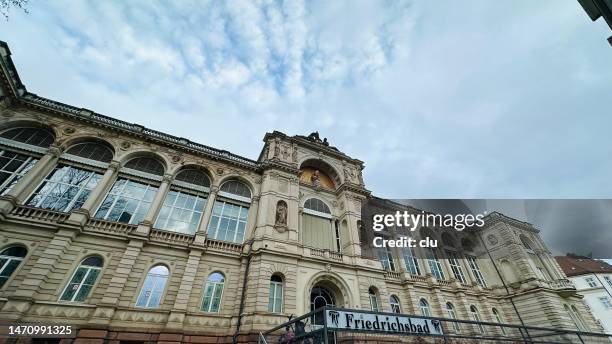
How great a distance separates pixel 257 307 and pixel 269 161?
36.0 ft

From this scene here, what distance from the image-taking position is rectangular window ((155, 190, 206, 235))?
1547 centimetres

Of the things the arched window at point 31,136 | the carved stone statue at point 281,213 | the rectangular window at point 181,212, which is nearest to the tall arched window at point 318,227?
the carved stone statue at point 281,213

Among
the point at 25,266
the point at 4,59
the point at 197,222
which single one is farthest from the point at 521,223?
the point at 4,59

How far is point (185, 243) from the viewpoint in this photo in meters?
14.7

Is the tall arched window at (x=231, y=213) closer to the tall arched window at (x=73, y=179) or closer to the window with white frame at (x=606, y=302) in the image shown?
the tall arched window at (x=73, y=179)

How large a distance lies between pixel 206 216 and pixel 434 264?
73.3ft

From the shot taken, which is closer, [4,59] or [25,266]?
[25,266]

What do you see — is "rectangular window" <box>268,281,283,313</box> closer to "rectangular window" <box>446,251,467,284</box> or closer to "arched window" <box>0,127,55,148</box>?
"arched window" <box>0,127,55,148</box>

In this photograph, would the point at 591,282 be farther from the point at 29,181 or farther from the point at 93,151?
the point at 29,181

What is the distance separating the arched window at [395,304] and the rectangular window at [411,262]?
3.30m

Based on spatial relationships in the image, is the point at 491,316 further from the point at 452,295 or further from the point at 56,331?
the point at 56,331

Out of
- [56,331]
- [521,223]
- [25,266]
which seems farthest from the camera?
[521,223]

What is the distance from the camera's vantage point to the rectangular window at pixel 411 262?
74.1 ft

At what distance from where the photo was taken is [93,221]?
13242 mm
